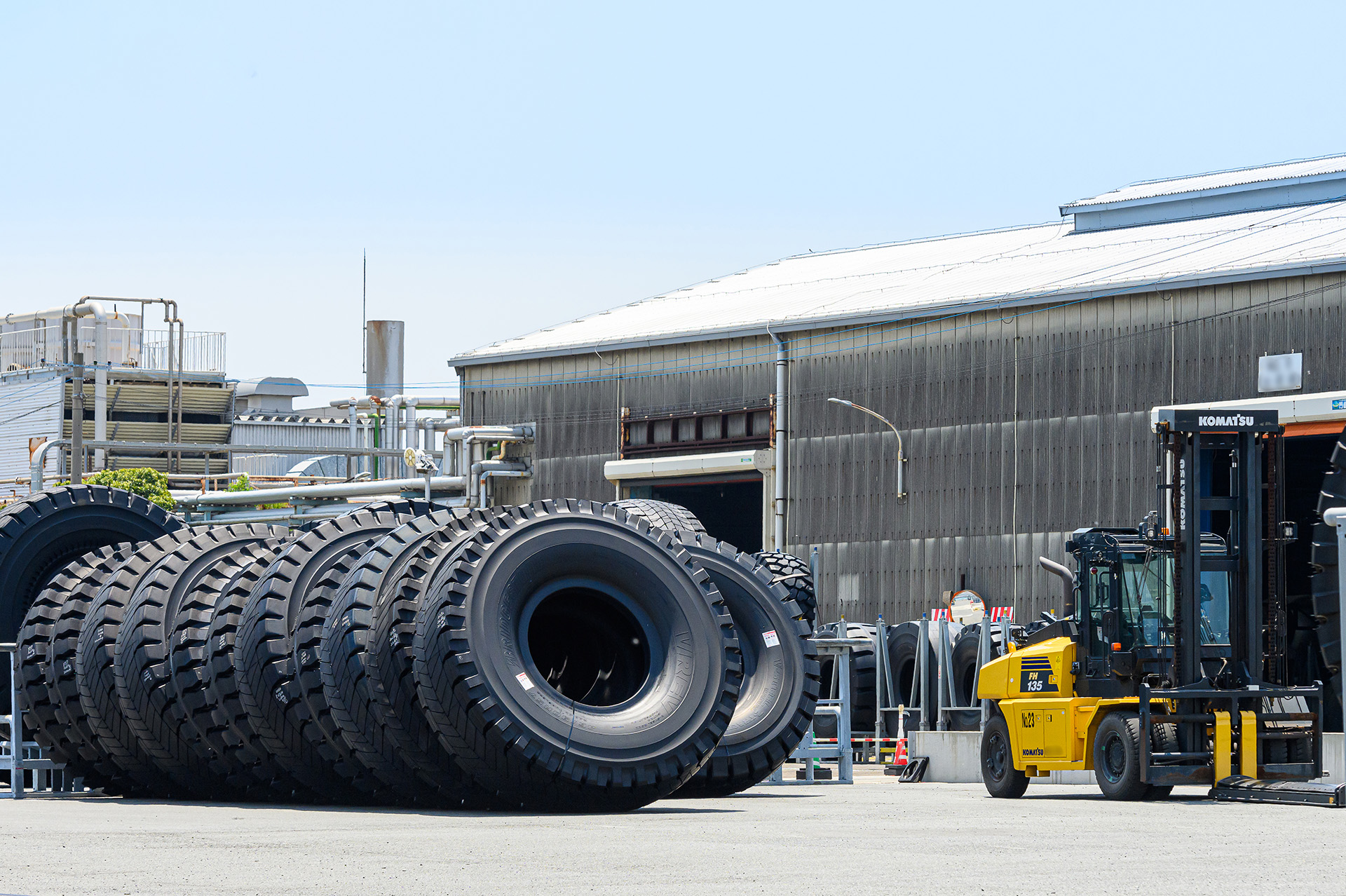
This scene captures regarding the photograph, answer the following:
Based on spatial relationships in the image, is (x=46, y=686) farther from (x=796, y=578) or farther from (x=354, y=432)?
(x=354, y=432)

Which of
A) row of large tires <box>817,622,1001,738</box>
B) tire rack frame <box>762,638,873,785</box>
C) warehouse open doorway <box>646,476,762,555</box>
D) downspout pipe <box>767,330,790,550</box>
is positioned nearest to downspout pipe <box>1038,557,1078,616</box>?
tire rack frame <box>762,638,873,785</box>

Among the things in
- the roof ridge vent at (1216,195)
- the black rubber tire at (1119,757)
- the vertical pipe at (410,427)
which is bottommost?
the black rubber tire at (1119,757)

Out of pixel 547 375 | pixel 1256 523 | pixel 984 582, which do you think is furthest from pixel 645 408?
pixel 1256 523

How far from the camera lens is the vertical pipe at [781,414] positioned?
43625mm

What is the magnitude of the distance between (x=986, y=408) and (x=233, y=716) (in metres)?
26.5

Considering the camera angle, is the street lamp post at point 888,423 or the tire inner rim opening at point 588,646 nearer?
the tire inner rim opening at point 588,646

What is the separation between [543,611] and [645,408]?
32026 mm

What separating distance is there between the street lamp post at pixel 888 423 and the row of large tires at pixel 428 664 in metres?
24.6

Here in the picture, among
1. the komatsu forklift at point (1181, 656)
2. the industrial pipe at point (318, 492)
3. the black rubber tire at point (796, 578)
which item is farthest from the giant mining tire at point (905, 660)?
the industrial pipe at point (318, 492)

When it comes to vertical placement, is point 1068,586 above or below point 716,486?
below

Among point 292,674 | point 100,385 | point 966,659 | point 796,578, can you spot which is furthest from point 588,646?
point 100,385

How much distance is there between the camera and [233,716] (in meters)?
15.0

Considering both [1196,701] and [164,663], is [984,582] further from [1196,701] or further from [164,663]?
[164,663]

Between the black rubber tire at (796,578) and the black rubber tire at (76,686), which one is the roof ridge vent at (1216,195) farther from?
the black rubber tire at (76,686)
